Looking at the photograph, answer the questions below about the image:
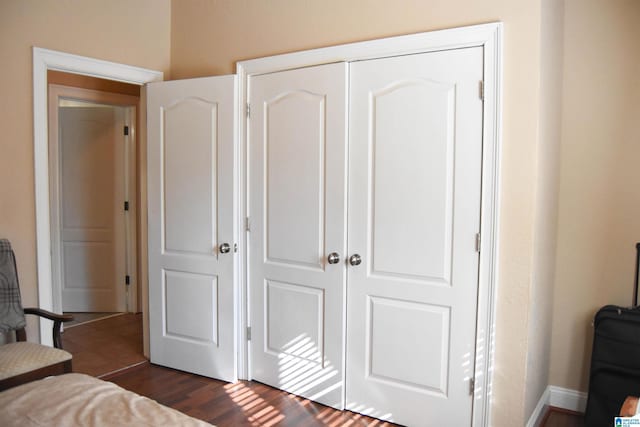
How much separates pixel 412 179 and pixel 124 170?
3355mm

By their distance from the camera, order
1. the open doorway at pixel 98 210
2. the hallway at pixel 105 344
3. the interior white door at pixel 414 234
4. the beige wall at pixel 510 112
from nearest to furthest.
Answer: the beige wall at pixel 510 112 < the interior white door at pixel 414 234 < the hallway at pixel 105 344 < the open doorway at pixel 98 210

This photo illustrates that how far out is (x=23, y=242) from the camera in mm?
2816

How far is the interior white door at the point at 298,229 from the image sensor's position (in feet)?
9.12

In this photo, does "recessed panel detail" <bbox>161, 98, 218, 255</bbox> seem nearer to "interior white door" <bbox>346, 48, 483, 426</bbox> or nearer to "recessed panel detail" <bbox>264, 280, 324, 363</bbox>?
"recessed panel detail" <bbox>264, 280, 324, 363</bbox>

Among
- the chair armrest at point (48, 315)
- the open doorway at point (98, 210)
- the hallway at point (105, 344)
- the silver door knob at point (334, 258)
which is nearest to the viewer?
the chair armrest at point (48, 315)

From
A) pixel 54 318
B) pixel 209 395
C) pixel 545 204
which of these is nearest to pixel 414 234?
pixel 545 204

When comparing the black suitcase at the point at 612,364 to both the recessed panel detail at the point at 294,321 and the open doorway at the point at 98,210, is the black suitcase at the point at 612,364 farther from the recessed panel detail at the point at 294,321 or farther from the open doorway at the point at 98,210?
the open doorway at the point at 98,210

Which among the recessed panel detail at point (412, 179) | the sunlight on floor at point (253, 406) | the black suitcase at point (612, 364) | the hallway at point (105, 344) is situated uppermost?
the recessed panel detail at point (412, 179)

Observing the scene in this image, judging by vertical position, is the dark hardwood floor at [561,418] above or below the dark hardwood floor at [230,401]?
below

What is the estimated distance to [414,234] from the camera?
100.0 inches

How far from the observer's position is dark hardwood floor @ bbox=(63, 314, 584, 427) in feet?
8.88

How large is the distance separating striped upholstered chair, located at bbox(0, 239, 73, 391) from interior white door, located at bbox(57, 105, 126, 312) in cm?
207

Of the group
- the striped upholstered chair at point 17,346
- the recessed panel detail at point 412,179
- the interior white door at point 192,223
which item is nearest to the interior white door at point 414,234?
the recessed panel detail at point 412,179

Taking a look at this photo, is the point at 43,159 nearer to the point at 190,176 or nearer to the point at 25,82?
the point at 25,82
